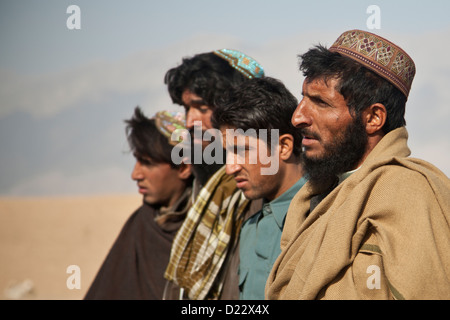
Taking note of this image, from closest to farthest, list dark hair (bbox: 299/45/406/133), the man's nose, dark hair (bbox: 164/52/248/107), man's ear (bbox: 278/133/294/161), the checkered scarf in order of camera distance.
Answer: dark hair (bbox: 299/45/406/133), the man's nose, man's ear (bbox: 278/133/294/161), the checkered scarf, dark hair (bbox: 164/52/248/107)

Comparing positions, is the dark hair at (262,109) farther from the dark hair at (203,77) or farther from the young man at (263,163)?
the dark hair at (203,77)

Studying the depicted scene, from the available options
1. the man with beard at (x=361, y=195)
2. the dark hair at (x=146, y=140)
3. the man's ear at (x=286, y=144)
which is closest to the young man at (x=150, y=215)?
the dark hair at (x=146, y=140)

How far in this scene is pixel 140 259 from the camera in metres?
6.95

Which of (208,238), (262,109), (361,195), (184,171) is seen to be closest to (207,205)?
(208,238)

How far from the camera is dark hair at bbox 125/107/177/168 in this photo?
6859 millimetres

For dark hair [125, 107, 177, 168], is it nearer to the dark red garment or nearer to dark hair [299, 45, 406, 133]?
the dark red garment

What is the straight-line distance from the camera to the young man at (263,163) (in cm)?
489

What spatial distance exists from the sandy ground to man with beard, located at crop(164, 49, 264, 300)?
19.0ft

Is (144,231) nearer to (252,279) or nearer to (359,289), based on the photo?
(252,279)

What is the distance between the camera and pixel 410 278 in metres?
3.38

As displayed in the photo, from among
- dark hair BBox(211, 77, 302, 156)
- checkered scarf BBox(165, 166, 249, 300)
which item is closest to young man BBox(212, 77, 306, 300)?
dark hair BBox(211, 77, 302, 156)

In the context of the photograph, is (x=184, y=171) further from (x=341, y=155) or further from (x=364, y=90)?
(x=364, y=90)

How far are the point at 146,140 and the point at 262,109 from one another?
217 centimetres

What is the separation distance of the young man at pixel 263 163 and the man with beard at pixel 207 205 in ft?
1.67
